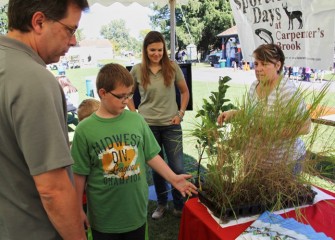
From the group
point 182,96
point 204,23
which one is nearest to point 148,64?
point 182,96

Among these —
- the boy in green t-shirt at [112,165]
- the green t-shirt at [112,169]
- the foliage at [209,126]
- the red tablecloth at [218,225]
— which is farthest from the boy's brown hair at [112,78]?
the red tablecloth at [218,225]

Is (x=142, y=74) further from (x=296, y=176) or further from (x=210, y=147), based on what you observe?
(x=296, y=176)

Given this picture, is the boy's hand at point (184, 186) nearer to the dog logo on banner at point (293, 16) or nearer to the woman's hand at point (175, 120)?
the woman's hand at point (175, 120)

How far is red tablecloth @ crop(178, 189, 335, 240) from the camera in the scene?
1218 mm

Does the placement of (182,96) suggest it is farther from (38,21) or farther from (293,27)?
(38,21)

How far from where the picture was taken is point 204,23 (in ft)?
107

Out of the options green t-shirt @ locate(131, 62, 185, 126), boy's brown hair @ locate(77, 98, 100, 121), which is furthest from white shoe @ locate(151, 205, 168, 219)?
boy's brown hair @ locate(77, 98, 100, 121)

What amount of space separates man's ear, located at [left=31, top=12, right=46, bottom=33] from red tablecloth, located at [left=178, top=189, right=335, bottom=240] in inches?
39.8

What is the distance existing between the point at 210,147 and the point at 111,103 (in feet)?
1.91

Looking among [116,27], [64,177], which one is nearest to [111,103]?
[64,177]

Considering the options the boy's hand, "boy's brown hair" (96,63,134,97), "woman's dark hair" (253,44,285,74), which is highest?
"woman's dark hair" (253,44,285,74)

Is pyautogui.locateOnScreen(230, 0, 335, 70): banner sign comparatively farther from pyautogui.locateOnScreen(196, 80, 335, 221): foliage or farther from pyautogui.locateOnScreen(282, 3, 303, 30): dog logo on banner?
pyautogui.locateOnScreen(196, 80, 335, 221): foliage

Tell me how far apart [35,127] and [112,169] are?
73 centimetres

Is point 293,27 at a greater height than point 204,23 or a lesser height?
lesser
